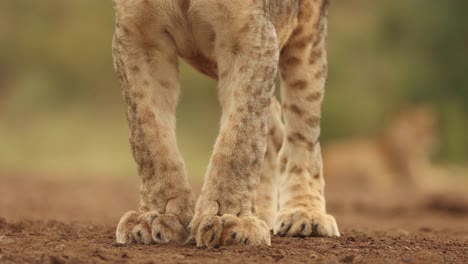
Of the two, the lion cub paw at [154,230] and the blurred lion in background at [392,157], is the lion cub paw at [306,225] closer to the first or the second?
the lion cub paw at [154,230]

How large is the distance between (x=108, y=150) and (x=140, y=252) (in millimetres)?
16482

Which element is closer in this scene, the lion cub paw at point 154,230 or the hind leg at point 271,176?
the lion cub paw at point 154,230

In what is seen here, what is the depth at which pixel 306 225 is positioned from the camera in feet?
17.9

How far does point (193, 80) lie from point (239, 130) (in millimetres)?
18249

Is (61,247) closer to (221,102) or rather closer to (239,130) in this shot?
(239,130)

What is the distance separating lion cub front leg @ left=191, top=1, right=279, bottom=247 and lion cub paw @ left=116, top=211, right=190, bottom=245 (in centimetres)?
14

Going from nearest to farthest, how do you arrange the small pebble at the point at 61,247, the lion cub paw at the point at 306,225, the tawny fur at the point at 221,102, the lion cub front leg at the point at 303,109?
the small pebble at the point at 61,247
the tawny fur at the point at 221,102
the lion cub paw at the point at 306,225
the lion cub front leg at the point at 303,109

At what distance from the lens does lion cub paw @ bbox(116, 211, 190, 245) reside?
4.54 metres

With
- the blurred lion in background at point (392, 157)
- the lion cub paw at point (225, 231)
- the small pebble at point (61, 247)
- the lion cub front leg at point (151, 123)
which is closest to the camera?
the small pebble at point (61, 247)

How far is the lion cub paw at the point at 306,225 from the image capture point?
17.9ft

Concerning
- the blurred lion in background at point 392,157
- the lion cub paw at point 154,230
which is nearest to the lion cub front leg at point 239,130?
the lion cub paw at point 154,230

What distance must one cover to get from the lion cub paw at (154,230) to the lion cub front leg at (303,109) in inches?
54.8

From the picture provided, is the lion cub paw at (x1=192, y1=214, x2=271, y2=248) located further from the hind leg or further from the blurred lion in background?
the blurred lion in background

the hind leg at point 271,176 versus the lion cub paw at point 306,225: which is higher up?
the hind leg at point 271,176
